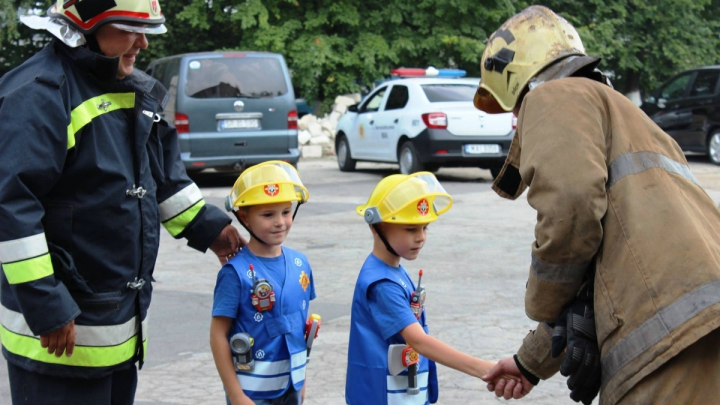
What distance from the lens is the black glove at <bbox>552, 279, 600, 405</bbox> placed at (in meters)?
2.37

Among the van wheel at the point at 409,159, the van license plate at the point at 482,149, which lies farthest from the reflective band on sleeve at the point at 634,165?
the van wheel at the point at 409,159

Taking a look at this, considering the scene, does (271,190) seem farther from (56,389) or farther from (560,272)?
(560,272)

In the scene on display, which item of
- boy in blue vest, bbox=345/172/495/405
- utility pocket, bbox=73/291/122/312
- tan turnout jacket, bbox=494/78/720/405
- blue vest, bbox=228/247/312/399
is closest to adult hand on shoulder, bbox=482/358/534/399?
boy in blue vest, bbox=345/172/495/405

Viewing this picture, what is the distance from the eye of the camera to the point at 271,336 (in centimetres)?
340

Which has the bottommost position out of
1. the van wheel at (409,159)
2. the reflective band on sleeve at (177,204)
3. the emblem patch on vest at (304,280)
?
the van wheel at (409,159)

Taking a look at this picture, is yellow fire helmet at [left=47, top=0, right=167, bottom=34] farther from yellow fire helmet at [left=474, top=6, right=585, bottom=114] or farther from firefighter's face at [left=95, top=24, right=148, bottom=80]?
yellow fire helmet at [left=474, top=6, right=585, bottom=114]

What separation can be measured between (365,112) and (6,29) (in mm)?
12247

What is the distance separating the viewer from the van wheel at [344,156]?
1770cm

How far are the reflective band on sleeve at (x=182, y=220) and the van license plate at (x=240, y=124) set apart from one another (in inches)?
404

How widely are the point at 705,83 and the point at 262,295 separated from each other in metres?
16.0

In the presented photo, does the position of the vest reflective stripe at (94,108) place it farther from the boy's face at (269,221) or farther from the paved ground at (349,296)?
the paved ground at (349,296)

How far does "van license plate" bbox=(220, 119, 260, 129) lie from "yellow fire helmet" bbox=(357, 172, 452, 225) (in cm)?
1032

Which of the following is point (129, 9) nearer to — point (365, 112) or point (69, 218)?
point (69, 218)

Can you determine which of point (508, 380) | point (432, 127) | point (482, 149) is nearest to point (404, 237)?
point (508, 380)
